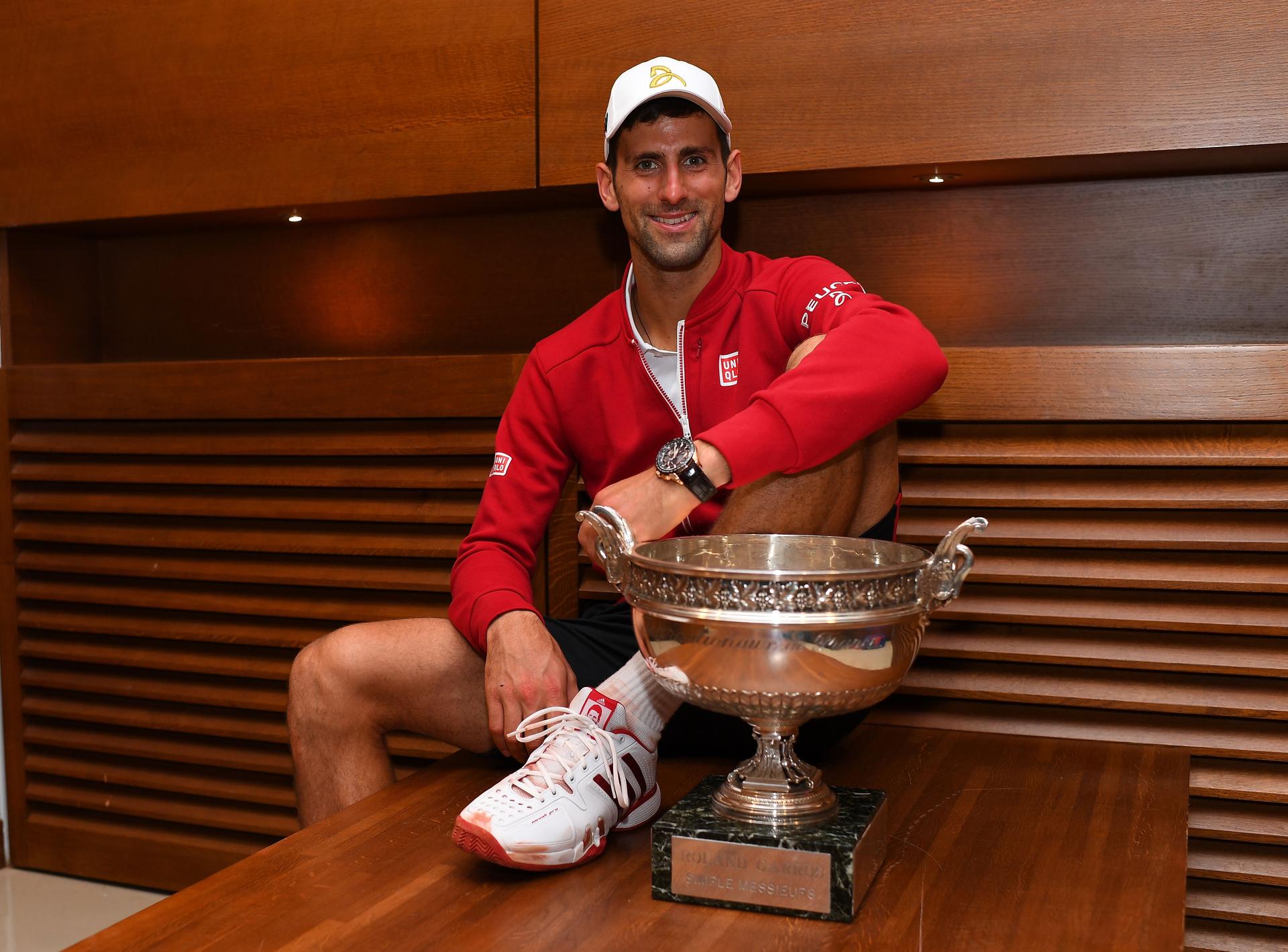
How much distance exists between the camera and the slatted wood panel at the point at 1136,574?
1.55 m

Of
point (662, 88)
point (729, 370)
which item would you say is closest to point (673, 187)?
point (662, 88)

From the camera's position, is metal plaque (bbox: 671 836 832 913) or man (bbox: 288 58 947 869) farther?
man (bbox: 288 58 947 869)

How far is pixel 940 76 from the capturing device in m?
1.67

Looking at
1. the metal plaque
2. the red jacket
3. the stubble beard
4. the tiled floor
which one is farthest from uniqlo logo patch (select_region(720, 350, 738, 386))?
the tiled floor

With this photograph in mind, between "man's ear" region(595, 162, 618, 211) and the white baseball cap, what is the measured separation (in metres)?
0.10

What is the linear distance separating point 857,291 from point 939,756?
0.60 meters

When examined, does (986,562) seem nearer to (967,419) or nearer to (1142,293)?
(967,419)

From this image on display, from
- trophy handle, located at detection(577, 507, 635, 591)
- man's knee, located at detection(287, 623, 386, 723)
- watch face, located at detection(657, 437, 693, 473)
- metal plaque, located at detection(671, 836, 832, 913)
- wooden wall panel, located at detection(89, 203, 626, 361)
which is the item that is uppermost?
wooden wall panel, located at detection(89, 203, 626, 361)

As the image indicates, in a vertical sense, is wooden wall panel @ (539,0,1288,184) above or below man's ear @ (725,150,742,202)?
above

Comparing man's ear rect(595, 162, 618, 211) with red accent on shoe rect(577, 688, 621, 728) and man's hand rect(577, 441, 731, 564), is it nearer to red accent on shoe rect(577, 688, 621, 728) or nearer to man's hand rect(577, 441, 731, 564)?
man's hand rect(577, 441, 731, 564)

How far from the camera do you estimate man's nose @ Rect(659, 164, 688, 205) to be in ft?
4.98

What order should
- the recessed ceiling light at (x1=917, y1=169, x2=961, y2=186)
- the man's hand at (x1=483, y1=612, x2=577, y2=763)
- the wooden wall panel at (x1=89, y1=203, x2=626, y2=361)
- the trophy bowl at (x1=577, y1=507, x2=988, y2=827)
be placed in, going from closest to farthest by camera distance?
1. the trophy bowl at (x1=577, y1=507, x2=988, y2=827)
2. the man's hand at (x1=483, y1=612, x2=577, y2=763)
3. the recessed ceiling light at (x1=917, y1=169, x2=961, y2=186)
4. the wooden wall panel at (x1=89, y1=203, x2=626, y2=361)

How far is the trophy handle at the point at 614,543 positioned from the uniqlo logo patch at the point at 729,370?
472 mm

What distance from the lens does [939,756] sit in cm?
151
